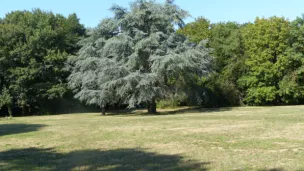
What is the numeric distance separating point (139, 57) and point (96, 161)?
21.7m

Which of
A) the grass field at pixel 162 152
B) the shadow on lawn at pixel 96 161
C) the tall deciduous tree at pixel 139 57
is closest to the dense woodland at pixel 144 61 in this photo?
the tall deciduous tree at pixel 139 57

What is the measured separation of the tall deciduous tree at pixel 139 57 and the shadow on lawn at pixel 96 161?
18420 millimetres

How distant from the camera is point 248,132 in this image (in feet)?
43.1

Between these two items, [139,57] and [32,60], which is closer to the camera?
[139,57]

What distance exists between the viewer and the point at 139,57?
29.8 metres

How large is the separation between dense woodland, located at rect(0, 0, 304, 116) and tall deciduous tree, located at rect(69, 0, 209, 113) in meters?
0.09

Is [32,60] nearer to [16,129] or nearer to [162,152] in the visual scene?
[16,129]

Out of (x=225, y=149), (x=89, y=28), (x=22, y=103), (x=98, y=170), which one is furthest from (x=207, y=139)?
(x=22, y=103)

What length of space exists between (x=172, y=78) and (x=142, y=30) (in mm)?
5042

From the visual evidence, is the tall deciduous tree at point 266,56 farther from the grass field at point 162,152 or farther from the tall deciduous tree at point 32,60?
the grass field at point 162,152

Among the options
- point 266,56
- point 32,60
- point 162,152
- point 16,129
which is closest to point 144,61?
point 32,60

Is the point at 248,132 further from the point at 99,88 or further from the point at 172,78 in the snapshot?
the point at 99,88

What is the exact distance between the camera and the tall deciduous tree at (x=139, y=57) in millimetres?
28766

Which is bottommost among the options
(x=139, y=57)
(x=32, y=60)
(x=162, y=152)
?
(x=162, y=152)
